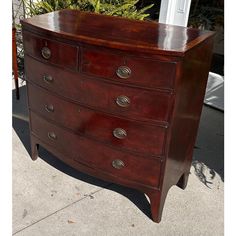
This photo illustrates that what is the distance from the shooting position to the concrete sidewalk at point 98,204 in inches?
93.9

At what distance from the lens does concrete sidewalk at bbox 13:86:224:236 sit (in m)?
2.38

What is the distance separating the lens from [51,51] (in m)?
2.27

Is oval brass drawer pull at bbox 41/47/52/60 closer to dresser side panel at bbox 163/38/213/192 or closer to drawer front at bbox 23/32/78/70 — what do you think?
drawer front at bbox 23/32/78/70

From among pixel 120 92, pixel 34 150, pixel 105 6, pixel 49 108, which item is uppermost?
pixel 105 6

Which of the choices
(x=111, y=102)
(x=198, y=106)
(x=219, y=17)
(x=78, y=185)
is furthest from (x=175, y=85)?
(x=219, y=17)

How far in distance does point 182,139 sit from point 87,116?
25.7 inches

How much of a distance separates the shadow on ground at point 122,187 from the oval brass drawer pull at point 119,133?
2.21ft

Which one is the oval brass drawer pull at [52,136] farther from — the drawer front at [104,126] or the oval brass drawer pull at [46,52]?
the oval brass drawer pull at [46,52]

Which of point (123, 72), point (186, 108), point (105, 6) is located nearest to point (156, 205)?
point (186, 108)

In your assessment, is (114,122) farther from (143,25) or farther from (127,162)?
(143,25)

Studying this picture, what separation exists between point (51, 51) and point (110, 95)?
513mm

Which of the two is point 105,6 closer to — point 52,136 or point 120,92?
point 52,136

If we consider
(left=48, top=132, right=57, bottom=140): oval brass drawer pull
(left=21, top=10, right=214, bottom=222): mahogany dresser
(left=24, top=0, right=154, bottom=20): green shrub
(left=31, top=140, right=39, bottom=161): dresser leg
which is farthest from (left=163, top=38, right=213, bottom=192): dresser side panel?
(left=24, top=0, right=154, bottom=20): green shrub
